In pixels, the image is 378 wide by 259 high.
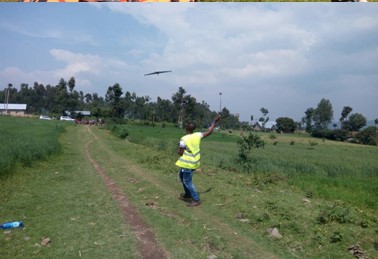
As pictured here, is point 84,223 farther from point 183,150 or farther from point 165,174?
point 165,174

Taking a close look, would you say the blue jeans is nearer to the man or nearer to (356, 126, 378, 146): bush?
the man

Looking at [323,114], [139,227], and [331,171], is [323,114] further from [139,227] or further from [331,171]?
[331,171]

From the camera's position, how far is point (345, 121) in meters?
7.55

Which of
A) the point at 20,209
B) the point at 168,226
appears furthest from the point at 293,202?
the point at 20,209

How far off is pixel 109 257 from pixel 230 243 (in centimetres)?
154

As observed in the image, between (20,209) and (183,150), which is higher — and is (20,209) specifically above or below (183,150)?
below

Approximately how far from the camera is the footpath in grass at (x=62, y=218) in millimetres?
4082

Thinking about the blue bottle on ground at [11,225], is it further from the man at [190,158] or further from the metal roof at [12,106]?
the metal roof at [12,106]

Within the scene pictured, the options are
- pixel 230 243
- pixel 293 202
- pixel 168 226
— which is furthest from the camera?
pixel 293 202

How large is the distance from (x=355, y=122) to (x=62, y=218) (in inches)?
236

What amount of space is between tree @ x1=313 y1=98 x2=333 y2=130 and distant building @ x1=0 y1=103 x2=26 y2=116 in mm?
9263

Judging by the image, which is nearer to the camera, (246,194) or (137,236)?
(137,236)

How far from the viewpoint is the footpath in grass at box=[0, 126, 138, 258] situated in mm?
4082

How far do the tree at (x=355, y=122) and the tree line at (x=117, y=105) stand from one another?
2414mm
